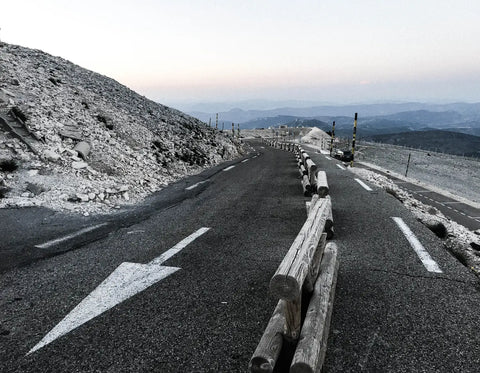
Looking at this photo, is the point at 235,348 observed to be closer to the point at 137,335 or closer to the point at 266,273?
the point at 137,335

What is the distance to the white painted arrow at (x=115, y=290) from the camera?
336 centimetres

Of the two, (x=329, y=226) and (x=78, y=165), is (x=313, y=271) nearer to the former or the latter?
(x=329, y=226)

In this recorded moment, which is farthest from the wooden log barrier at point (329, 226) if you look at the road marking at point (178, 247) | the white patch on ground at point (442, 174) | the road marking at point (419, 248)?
the white patch on ground at point (442, 174)

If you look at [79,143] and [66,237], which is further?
[79,143]

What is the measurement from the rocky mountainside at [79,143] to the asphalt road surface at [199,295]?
55.8 inches

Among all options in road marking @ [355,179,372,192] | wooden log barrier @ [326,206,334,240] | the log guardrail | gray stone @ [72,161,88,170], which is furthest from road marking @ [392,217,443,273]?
gray stone @ [72,161,88,170]

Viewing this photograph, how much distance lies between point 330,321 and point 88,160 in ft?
31.3

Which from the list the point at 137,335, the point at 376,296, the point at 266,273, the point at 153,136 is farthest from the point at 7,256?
the point at 153,136

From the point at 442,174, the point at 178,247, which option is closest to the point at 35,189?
the point at 178,247

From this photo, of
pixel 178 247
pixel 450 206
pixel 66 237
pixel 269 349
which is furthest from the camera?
pixel 450 206

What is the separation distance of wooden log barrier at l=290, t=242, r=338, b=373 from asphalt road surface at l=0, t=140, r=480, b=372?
26 cm

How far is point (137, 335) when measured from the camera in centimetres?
327

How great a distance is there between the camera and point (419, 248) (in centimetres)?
559

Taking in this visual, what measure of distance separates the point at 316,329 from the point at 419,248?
3.77m
